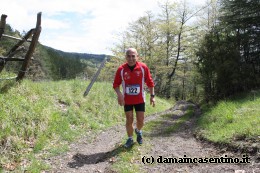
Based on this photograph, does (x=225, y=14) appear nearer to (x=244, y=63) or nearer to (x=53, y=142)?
(x=244, y=63)

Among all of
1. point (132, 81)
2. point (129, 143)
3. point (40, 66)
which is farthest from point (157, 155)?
point (40, 66)

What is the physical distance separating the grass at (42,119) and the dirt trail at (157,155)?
46cm

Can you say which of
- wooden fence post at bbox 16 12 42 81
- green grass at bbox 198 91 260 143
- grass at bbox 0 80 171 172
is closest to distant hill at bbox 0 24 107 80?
wooden fence post at bbox 16 12 42 81

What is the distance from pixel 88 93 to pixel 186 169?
29.7ft

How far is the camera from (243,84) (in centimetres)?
1505

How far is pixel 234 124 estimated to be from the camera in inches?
342

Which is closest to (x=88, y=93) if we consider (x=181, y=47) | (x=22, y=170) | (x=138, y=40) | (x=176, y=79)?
(x=22, y=170)

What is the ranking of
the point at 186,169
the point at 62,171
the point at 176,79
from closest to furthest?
the point at 186,169 → the point at 62,171 → the point at 176,79

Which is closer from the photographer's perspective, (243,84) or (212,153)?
(212,153)

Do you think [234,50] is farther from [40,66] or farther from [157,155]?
[40,66]

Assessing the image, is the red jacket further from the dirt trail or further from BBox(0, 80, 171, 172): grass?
BBox(0, 80, 171, 172): grass

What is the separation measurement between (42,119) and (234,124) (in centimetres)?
595

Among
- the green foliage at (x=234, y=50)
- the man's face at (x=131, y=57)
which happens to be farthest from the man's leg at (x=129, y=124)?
the green foliage at (x=234, y=50)

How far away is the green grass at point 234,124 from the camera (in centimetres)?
750
